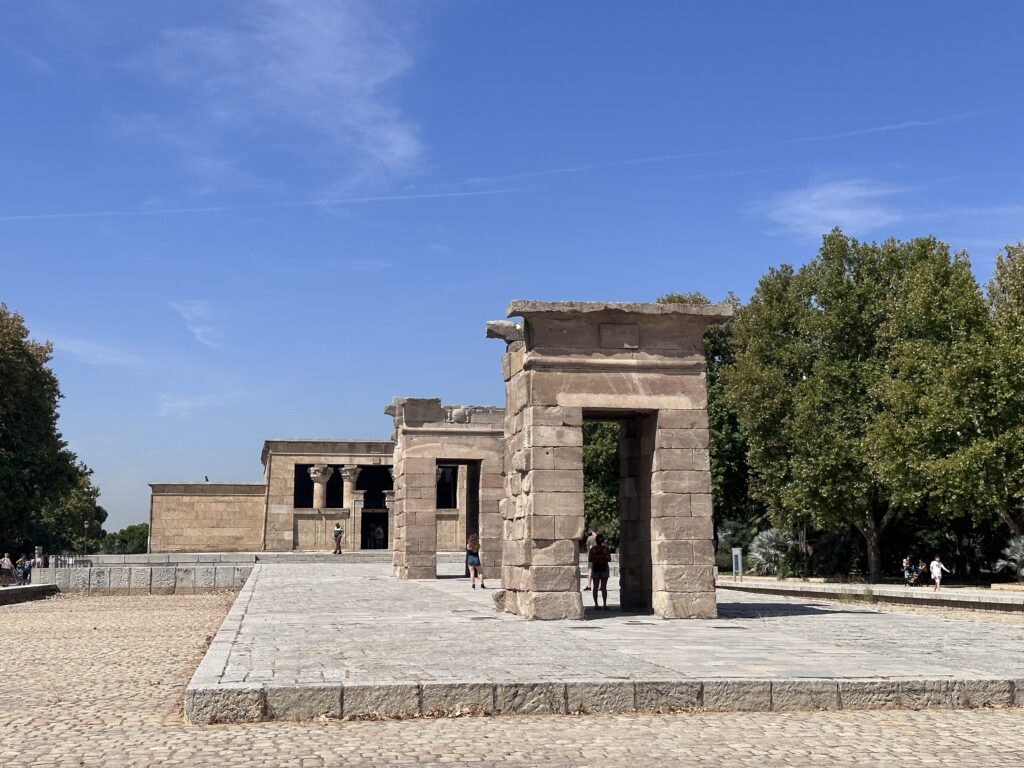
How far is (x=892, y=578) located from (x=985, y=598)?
603 inches

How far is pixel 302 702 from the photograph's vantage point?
7.36 meters

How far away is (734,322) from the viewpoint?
38.3 m

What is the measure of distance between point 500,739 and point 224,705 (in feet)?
6.47

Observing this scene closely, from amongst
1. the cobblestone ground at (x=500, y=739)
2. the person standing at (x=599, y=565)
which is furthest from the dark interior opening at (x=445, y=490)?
the cobblestone ground at (x=500, y=739)

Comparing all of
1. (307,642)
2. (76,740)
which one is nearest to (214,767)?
(76,740)

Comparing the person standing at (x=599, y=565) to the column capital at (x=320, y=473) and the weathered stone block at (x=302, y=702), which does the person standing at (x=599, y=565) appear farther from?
the column capital at (x=320, y=473)

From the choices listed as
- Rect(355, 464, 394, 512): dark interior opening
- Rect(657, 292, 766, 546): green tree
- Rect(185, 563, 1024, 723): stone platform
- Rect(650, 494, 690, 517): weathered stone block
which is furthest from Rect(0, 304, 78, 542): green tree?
Rect(650, 494, 690, 517): weathered stone block

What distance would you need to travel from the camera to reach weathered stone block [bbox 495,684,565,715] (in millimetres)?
7582

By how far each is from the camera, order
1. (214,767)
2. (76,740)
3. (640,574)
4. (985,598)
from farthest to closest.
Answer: (985,598)
(640,574)
(76,740)
(214,767)

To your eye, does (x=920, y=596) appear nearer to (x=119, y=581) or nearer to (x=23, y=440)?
(x=119, y=581)

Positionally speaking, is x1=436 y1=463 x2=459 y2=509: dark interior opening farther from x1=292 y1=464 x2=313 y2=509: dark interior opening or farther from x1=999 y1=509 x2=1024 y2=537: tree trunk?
x1=999 y1=509 x2=1024 y2=537: tree trunk

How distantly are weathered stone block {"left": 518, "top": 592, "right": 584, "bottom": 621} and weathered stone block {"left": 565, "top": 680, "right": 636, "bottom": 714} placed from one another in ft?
19.3

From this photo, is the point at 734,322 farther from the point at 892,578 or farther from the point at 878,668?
the point at 878,668

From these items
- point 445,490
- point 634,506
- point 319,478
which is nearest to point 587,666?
point 634,506
